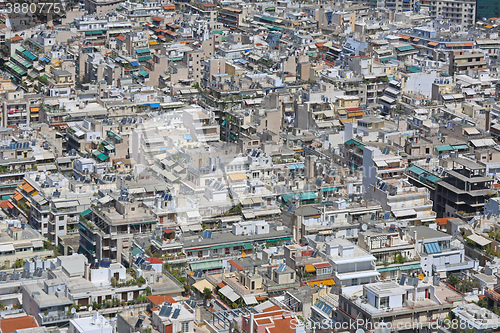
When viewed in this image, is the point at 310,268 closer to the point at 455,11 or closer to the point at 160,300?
the point at 160,300

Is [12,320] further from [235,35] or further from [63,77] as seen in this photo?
[235,35]

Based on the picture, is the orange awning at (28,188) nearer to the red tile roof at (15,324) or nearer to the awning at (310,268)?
the awning at (310,268)

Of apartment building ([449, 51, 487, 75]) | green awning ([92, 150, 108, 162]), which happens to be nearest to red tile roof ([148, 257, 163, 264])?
green awning ([92, 150, 108, 162])

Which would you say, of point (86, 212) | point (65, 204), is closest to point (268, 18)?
point (65, 204)

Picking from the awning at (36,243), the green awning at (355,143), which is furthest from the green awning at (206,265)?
the green awning at (355,143)

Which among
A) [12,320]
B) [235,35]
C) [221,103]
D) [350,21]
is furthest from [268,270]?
[350,21]

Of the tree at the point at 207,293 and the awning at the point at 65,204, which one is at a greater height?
the awning at the point at 65,204

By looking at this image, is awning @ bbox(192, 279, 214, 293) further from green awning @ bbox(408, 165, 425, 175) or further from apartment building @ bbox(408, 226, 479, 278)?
green awning @ bbox(408, 165, 425, 175)

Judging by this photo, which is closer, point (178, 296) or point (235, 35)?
point (178, 296)
